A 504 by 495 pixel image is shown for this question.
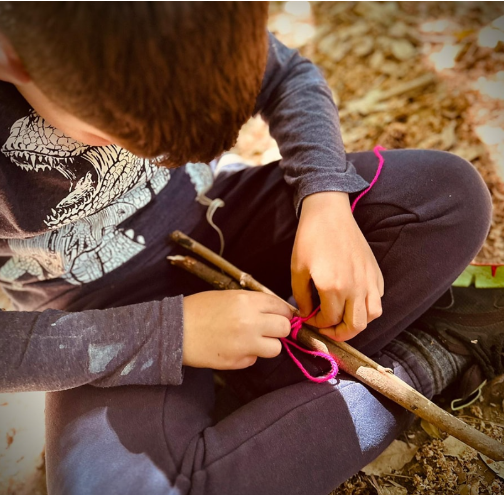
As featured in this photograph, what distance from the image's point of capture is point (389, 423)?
70 centimetres

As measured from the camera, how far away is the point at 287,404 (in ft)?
2.21

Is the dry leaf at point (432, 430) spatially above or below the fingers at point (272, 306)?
below

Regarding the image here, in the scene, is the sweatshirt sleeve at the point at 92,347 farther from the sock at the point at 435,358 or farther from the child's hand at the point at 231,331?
the sock at the point at 435,358

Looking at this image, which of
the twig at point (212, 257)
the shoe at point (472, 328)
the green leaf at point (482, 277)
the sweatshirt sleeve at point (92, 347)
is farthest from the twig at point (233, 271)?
the green leaf at point (482, 277)

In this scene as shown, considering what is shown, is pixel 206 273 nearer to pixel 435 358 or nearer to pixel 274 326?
pixel 274 326

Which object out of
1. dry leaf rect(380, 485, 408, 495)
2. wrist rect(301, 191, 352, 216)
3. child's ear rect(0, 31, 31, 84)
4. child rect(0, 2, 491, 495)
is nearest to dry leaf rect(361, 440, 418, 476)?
dry leaf rect(380, 485, 408, 495)

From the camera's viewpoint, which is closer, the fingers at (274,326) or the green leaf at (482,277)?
the fingers at (274,326)

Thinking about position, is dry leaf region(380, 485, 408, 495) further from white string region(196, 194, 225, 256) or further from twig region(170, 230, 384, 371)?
white string region(196, 194, 225, 256)

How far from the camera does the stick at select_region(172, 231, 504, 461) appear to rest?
650 mm

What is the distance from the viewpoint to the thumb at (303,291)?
2.19 feet

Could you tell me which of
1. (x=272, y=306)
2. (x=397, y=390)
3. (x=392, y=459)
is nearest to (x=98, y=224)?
A: (x=272, y=306)

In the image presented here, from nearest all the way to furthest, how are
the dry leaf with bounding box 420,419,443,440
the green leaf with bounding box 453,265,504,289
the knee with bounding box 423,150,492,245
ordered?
the knee with bounding box 423,150,492,245, the dry leaf with bounding box 420,419,443,440, the green leaf with bounding box 453,265,504,289

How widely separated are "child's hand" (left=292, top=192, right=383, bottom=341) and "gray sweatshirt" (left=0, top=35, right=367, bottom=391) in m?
0.04

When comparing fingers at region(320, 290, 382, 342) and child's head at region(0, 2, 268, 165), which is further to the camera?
fingers at region(320, 290, 382, 342)
